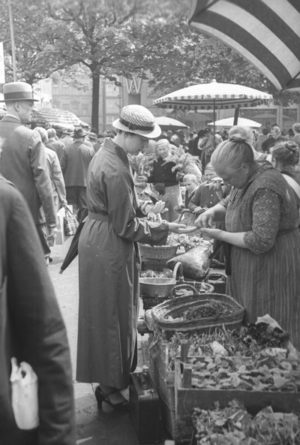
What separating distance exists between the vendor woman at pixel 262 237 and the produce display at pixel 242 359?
0.65 ft

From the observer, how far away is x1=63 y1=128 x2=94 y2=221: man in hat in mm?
10766

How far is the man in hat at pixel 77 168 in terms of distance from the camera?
424 inches

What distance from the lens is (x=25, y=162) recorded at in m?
5.14

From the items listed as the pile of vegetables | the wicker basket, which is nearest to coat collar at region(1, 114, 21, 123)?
the wicker basket

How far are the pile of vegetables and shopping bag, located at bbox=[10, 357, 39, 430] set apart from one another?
1.31 metres

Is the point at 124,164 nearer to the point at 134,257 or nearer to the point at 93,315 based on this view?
the point at 134,257

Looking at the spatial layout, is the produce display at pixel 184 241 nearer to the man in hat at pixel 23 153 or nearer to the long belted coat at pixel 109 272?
the man in hat at pixel 23 153

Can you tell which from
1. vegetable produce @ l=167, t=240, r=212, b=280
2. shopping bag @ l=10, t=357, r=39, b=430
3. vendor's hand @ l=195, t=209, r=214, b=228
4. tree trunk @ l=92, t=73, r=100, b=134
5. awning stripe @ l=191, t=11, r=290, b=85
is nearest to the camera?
shopping bag @ l=10, t=357, r=39, b=430

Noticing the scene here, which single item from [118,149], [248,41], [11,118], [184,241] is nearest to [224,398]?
[118,149]

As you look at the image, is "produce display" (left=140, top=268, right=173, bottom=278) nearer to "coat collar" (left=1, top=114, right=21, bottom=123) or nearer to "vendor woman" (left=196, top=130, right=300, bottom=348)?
"vendor woman" (left=196, top=130, right=300, bottom=348)

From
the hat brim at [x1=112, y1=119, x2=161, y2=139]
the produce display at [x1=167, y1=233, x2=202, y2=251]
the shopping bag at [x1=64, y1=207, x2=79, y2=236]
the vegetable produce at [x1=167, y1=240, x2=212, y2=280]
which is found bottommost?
the shopping bag at [x1=64, y1=207, x2=79, y2=236]

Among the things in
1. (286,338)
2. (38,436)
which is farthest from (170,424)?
(38,436)

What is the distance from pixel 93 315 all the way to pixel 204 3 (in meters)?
2.01

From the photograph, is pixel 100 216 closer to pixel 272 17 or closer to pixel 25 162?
pixel 272 17
